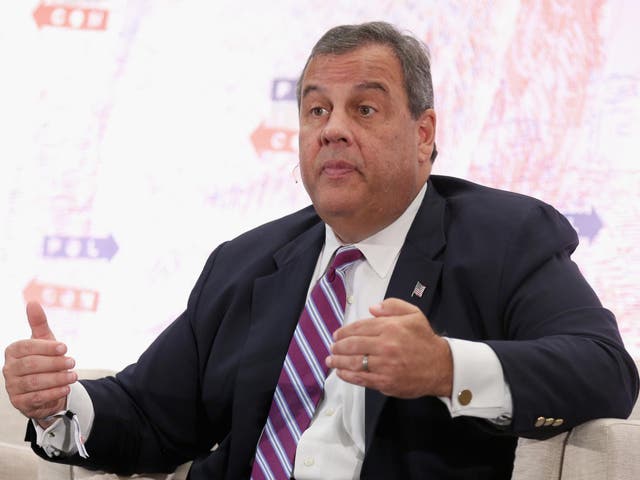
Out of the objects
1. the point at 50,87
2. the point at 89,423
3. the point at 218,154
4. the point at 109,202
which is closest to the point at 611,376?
the point at 89,423

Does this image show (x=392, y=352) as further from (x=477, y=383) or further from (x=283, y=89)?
(x=283, y=89)

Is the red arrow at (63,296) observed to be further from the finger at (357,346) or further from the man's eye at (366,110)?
the finger at (357,346)

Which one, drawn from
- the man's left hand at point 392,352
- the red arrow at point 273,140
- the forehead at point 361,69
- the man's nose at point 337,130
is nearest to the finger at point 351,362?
the man's left hand at point 392,352

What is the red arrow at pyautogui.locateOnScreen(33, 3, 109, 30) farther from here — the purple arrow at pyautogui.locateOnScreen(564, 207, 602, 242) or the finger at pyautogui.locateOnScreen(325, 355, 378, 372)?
the finger at pyautogui.locateOnScreen(325, 355, 378, 372)

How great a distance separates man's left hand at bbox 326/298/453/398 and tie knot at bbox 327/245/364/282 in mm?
471

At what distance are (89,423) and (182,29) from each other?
165 centimetres

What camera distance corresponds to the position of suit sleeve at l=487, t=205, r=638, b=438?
173 centimetres

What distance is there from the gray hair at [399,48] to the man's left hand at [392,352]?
69 centimetres

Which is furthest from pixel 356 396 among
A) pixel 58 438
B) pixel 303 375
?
pixel 58 438

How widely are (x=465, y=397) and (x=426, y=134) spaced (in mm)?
763

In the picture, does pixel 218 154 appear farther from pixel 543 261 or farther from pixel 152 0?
pixel 543 261

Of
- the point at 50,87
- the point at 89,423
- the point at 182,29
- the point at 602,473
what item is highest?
the point at 182,29

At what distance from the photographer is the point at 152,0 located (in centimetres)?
337

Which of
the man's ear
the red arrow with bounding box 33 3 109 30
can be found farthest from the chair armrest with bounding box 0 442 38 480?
the red arrow with bounding box 33 3 109 30
